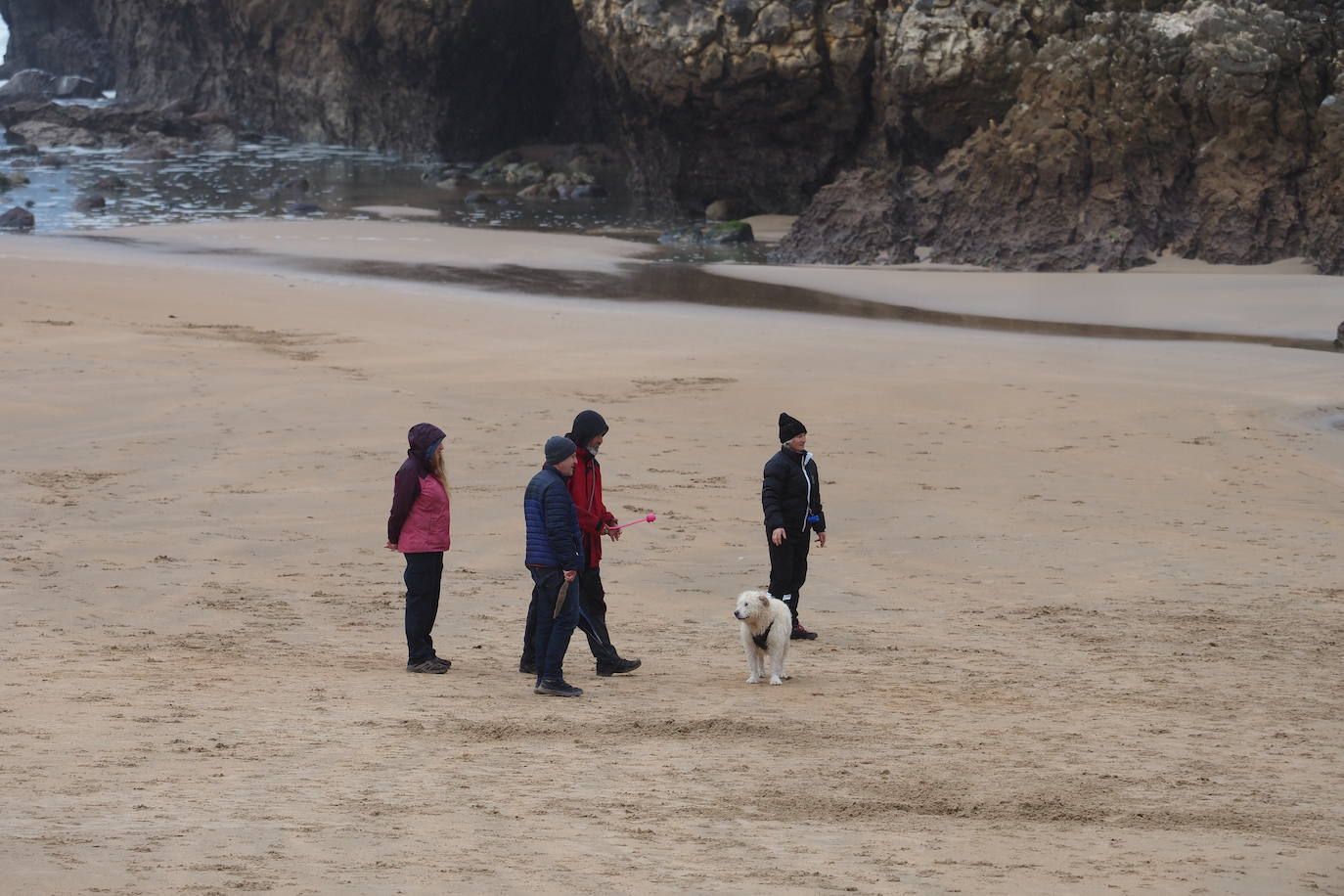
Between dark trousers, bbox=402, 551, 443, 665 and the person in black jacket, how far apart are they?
6.37 feet

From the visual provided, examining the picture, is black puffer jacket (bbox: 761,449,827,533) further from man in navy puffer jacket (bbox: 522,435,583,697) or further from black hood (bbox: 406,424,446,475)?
black hood (bbox: 406,424,446,475)

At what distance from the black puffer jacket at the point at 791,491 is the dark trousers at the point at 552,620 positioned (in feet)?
4.92

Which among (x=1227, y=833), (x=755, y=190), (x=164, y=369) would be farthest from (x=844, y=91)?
(x=1227, y=833)

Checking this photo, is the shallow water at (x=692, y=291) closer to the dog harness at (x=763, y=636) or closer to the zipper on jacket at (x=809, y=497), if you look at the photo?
the zipper on jacket at (x=809, y=497)

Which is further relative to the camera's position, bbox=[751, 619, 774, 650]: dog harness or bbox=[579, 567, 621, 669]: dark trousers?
bbox=[579, 567, 621, 669]: dark trousers

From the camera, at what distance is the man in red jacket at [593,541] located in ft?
26.2

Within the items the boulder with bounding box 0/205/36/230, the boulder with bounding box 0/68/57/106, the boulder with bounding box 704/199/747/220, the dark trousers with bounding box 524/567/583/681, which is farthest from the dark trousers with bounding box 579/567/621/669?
the boulder with bounding box 0/68/57/106

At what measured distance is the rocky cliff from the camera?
25281 mm

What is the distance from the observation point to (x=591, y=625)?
810cm

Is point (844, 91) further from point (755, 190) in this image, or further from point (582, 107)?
point (582, 107)

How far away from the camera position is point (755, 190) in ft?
110

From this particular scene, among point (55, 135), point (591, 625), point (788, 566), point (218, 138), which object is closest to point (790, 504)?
point (788, 566)

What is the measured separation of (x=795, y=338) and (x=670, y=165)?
1615 centimetres

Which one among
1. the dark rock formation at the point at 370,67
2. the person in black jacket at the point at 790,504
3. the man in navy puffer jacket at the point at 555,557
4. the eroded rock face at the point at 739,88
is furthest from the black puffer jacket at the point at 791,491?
the dark rock formation at the point at 370,67
